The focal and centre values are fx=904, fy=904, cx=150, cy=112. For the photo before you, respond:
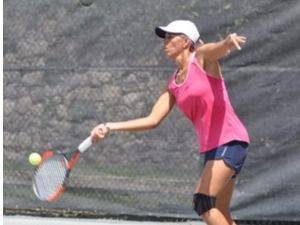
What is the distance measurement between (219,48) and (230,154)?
67 cm

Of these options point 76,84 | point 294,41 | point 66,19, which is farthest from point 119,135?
point 294,41

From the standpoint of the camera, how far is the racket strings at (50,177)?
5066 mm

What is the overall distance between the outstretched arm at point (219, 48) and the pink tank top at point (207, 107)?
0.36 ft

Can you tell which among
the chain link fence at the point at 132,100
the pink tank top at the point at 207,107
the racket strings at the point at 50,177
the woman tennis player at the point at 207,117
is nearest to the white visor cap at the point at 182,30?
the woman tennis player at the point at 207,117

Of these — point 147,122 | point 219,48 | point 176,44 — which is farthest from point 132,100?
point 219,48

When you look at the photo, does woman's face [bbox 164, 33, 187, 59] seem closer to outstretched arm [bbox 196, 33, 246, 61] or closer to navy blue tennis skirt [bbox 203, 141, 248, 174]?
outstretched arm [bbox 196, 33, 246, 61]

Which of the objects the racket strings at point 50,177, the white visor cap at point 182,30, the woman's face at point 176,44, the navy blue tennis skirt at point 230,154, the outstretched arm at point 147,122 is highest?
the white visor cap at point 182,30

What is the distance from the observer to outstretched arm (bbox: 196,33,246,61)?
4434 millimetres

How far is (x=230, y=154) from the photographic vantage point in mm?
4941

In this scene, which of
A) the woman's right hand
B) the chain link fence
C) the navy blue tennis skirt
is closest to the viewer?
the woman's right hand

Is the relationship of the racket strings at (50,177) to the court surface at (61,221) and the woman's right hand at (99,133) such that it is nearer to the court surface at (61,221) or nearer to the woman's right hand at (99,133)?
the woman's right hand at (99,133)

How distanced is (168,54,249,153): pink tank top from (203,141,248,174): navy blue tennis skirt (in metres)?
0.03

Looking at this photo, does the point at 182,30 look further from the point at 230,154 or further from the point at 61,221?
the point at 61,221

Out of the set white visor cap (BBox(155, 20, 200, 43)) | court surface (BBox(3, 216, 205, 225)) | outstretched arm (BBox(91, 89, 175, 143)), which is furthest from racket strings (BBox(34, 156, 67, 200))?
court surface (BBox(3, 216, 205, 225))
